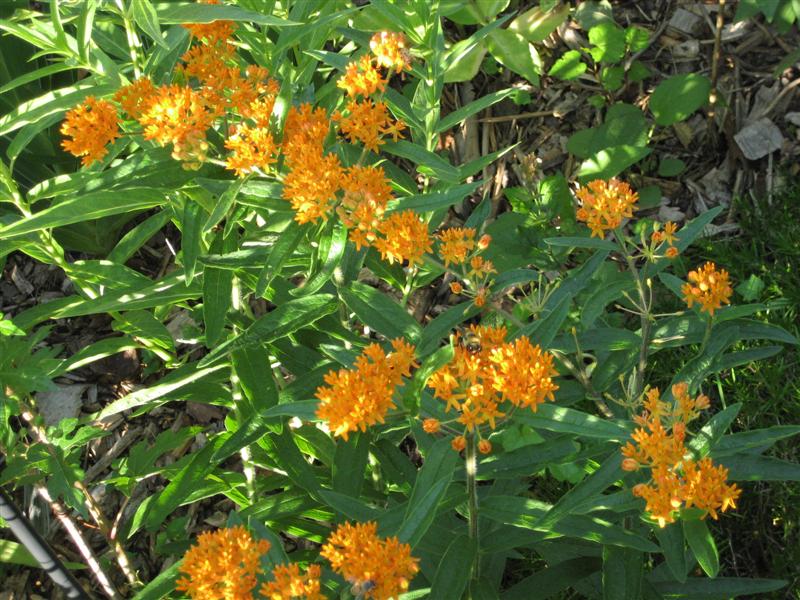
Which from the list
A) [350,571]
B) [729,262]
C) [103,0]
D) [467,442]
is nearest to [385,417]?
[467,442]

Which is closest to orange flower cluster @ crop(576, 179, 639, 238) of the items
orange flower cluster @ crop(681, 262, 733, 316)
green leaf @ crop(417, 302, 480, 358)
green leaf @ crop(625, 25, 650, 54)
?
orange flower cluster @ crop(681, 262, 733, 316)

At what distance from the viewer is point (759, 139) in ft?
12.7

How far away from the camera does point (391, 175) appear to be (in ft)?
8.12

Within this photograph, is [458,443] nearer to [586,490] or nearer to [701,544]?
[586,490]

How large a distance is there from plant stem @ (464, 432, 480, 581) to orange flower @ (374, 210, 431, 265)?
0.42 meters

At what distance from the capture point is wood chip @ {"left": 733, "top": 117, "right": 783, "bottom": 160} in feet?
12.7

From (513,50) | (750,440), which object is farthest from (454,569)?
(513,50)

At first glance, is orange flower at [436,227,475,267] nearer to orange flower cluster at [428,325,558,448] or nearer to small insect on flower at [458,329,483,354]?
small insect on flower at [458,329,483,354]

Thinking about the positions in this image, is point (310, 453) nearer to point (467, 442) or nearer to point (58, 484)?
point (58, 484)

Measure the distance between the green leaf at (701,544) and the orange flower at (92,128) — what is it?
1.47 metres

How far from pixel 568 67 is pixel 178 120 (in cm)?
246

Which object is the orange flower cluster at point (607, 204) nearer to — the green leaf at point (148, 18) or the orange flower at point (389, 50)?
the orange flower at point (389, 50)

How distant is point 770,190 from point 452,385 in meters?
2.56

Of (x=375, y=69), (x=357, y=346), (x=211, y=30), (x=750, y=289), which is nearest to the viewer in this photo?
(x=375, y=69)
